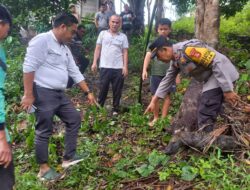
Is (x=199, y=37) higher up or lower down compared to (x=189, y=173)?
higher up

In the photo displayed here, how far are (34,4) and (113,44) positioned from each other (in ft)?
16.0

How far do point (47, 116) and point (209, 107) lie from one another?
1856 mm

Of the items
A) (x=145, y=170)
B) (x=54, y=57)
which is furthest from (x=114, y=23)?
(x=145, y=170)

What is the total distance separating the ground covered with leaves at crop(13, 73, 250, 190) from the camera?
3.91 m

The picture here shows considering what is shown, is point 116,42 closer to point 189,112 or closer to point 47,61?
point 189,112

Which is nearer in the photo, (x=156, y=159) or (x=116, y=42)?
(x=156, y=159)

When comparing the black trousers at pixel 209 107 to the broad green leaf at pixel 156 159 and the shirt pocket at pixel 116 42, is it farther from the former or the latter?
the shirt pocket at pixel 116 42

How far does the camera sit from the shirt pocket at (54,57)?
440 centimetres

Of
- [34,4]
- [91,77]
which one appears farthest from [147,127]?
[34,4]

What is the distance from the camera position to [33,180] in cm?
446

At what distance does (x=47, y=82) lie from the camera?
4.42m

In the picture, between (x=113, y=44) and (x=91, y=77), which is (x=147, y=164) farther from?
(x=91, y=77)

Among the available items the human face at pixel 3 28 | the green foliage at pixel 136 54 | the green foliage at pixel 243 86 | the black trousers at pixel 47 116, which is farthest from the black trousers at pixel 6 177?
the green foliage at pixel 136 54

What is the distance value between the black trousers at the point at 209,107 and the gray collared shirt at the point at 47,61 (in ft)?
5.41
